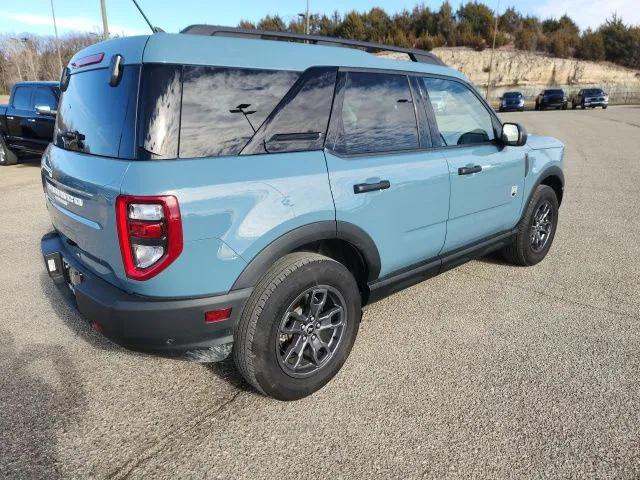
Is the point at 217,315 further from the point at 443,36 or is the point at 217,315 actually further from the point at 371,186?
the point at 443,36

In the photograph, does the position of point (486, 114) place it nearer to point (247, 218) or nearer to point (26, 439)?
point (247, 218)

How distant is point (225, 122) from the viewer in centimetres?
214

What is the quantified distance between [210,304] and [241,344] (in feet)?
0.97

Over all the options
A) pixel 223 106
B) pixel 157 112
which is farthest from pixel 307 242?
pixel 157 112

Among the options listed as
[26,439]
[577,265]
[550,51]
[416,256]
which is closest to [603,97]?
[550,51]

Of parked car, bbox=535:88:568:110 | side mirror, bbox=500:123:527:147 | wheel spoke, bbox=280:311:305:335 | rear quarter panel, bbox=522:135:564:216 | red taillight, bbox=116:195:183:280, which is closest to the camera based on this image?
red taillight, bbox=116:195:183:280

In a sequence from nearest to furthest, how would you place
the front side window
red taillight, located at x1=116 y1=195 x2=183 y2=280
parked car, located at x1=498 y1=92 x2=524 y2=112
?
red taillight, located at x1=116 y1=195 x2=183 y2=280 → the front side window → parked car, located at x1=498 y1=92 x2=524 y2=112

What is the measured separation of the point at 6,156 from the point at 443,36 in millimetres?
62982

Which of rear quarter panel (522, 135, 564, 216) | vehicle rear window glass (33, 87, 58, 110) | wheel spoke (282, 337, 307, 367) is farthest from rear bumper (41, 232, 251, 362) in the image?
vehicle rear window glass (33, 87, 58, 110)

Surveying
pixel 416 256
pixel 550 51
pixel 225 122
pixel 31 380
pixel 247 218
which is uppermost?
pixel 550 51

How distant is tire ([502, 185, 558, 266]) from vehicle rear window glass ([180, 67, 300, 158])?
271cm

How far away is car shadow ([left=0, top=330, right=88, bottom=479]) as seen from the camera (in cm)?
207

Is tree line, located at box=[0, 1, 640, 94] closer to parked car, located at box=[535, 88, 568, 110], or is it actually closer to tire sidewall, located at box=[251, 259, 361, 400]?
parked car, located at box=[535, 88, 568, 110]

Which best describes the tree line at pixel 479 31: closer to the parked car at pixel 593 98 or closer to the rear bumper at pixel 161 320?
the parked car at pixel 593 98
